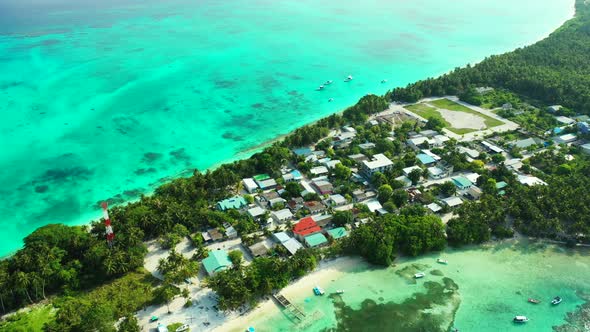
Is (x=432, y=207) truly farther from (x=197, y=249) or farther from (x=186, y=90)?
(x=186, y=90)

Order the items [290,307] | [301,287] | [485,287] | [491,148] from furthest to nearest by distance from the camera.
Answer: [491,148], [485,287], [301,287], [290,307]

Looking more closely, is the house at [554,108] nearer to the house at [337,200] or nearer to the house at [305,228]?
the house at [337,200]

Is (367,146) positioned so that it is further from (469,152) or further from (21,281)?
(21,281)

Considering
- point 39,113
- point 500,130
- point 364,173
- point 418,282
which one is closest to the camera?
point 418,282

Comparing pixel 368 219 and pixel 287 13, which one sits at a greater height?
pixel 287 13

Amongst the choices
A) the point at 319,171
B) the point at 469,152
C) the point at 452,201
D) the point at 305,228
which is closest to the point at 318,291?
the point at 305,228

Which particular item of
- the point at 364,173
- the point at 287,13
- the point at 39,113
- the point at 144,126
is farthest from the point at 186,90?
the point at 287,13

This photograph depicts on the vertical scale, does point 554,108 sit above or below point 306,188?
above
